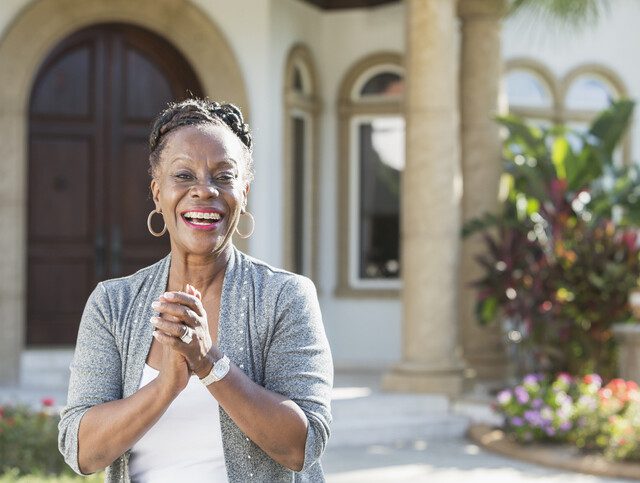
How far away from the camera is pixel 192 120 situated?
2650mm

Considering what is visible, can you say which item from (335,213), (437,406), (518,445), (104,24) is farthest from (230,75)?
(518,445)

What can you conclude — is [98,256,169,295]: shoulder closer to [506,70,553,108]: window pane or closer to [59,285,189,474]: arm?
[59,285,189,474]: arm

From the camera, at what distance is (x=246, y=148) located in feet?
8.93

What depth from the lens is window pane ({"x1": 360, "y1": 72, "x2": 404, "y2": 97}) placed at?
1459 cm

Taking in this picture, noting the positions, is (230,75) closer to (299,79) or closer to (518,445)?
(299,79)

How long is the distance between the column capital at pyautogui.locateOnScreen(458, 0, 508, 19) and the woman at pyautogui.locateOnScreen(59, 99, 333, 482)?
33.8 feet

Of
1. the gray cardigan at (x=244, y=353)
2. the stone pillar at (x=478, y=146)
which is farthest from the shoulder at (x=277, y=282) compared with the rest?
the stone pillar at (x=478, y=146)

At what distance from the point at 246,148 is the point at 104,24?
10.4m

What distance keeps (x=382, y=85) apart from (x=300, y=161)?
4.70 ft

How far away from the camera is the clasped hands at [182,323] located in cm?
232

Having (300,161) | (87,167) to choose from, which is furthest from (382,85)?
(87,167)

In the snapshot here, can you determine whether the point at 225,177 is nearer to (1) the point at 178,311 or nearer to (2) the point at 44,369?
(1) the point at 178,311

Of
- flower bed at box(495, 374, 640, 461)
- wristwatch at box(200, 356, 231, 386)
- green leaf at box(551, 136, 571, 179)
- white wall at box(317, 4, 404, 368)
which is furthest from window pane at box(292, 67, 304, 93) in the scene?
wristwatch at box(200, 356, 231, 386)

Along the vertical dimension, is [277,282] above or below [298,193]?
below
